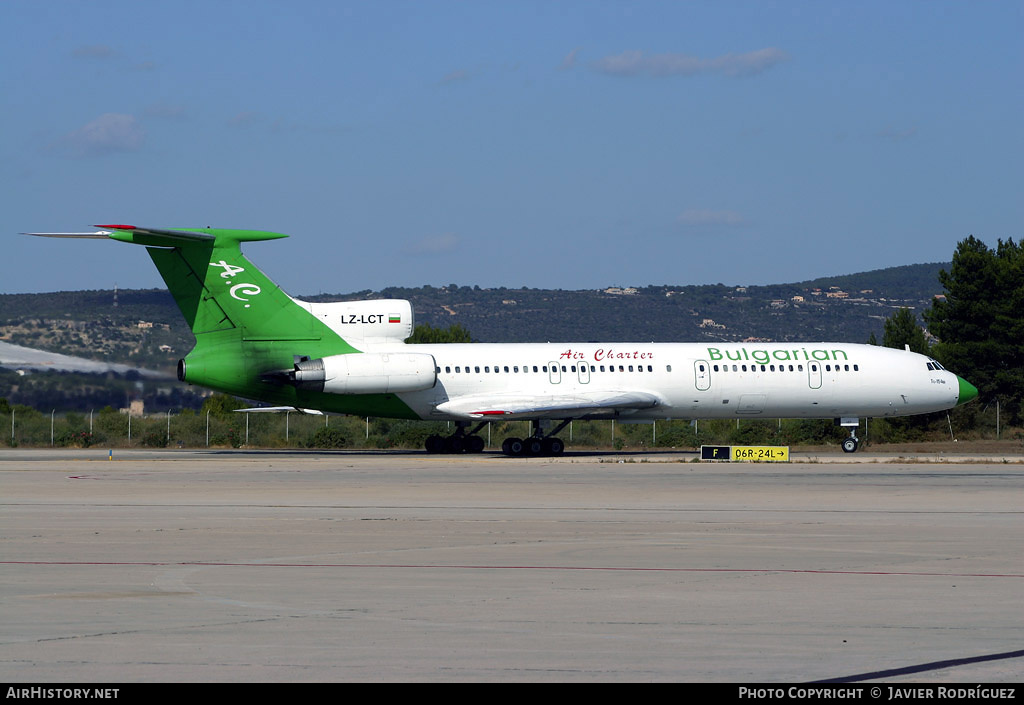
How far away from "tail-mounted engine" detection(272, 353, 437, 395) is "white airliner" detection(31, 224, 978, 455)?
0.15 feet

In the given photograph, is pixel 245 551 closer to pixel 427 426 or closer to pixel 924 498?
pixel 924 498

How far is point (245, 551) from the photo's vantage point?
52.3 ft

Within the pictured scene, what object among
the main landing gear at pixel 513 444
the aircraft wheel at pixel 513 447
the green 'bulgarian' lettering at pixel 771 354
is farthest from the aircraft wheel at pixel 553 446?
the green 'bulgarian' lettering at pixel 771 354

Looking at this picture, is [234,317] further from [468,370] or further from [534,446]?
[534,446]

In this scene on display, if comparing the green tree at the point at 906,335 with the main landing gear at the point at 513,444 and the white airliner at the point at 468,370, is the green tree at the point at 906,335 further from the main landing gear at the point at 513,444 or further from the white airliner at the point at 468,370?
the main landing gear at the point at 513,444

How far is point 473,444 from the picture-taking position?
4509cm

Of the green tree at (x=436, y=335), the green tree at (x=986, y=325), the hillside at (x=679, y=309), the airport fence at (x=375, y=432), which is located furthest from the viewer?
the hillside at (x=679, y=309)

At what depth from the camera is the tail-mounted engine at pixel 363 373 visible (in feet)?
134

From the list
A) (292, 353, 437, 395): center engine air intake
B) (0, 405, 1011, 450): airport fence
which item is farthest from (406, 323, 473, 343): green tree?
(292, 353, 437, 395): center engine air intake

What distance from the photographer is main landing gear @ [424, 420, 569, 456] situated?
4197cm

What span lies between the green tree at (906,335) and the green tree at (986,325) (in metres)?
0.77

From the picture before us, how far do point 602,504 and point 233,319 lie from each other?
804 inches

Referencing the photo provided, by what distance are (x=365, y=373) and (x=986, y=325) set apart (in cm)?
3725

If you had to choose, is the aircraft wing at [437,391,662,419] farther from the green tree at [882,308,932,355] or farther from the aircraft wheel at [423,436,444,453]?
the green tree at [882,308,932,355]
